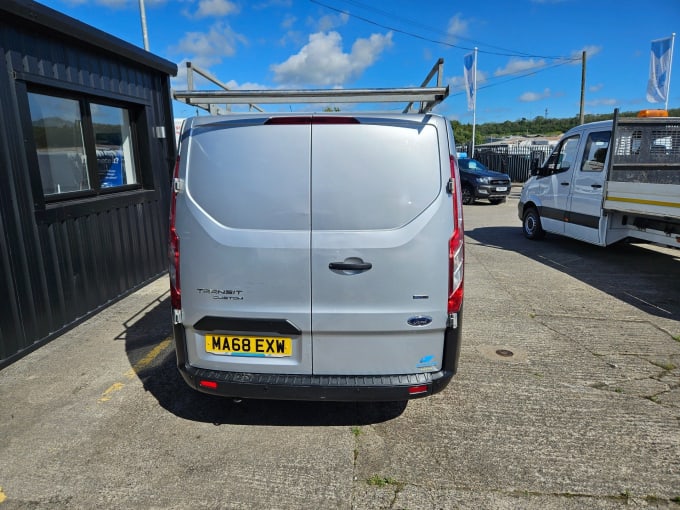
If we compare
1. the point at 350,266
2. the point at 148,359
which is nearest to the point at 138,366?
the point at 148,359

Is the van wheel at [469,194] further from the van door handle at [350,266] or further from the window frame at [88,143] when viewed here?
the van door handle at [350,266]

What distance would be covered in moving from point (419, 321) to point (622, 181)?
6244 millimetres

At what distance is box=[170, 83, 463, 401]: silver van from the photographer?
255 cm

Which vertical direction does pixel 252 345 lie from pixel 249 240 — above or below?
below

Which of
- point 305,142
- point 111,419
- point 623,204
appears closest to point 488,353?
point 305,142

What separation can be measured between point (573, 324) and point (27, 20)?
6.38 meters

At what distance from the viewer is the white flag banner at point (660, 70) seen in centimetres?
1627

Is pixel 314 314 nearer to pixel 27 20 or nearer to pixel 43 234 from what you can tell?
pixel 43 234

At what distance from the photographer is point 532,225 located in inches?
390

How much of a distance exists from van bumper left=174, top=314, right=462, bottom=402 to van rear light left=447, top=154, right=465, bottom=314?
17cm

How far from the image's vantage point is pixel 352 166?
2566 millimetres

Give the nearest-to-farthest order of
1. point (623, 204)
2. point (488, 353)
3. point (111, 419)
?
point (111, 419), point (488, 353), point (623, 204)

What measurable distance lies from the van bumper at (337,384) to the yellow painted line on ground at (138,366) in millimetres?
1290

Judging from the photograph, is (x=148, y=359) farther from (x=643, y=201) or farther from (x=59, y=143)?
(x=643, y=201)
